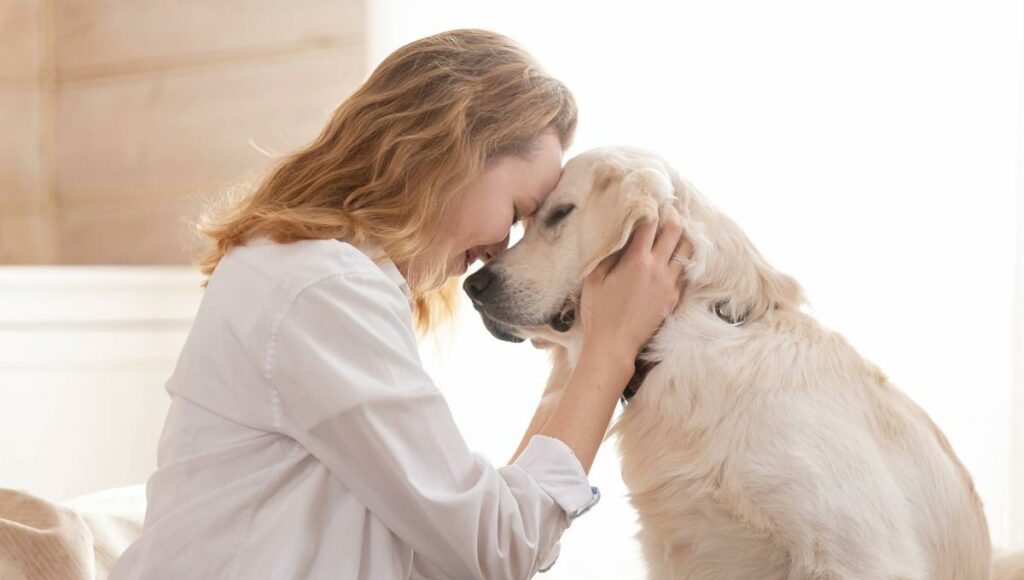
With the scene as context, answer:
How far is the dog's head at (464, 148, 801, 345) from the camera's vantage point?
140 cm

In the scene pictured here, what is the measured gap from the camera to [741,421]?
1275 mm

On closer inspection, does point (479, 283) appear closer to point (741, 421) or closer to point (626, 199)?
point (626, 199)

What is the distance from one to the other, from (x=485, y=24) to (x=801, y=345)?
180cm

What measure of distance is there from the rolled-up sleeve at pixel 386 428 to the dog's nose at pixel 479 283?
1.19 feet

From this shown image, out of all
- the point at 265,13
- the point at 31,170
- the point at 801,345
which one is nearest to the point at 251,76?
Answer: the point at 265,13

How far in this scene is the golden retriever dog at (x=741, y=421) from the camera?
1.22 meters

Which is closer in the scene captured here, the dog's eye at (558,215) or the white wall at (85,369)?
the dog's eye at (558,215)

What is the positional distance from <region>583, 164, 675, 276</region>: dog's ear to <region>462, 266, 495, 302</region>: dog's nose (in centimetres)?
16

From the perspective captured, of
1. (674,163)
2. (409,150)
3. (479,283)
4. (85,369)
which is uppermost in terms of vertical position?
(409,150)

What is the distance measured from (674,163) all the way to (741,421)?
1.56 meters

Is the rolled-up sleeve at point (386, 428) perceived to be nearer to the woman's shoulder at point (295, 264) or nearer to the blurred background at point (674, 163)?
the woman's shoulder at point (295, 264)

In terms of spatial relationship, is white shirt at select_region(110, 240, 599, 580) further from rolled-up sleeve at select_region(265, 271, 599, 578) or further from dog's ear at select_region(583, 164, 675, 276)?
dog's ear at select_region(583, 164, 675, 276)

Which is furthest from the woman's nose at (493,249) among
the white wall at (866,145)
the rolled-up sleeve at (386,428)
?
the white wall at (866,145)

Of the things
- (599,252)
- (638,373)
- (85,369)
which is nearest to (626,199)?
(599,252)
